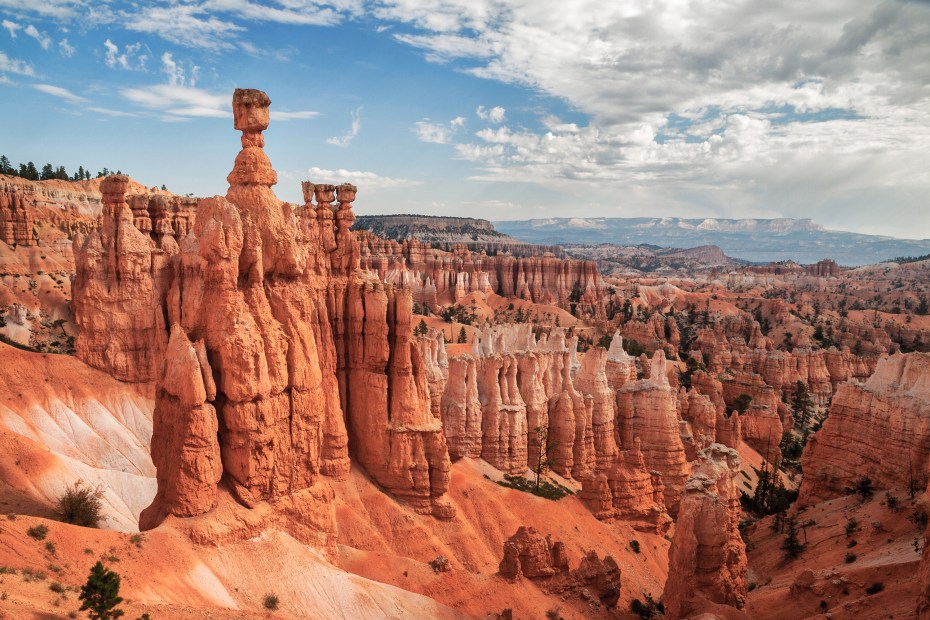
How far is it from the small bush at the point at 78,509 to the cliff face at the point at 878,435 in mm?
37303

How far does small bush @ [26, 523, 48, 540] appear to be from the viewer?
1434cm

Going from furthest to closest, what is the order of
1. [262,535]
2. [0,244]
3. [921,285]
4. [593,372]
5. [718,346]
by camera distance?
1. [921,285]
2. [718,346]
3. [0,244]
4. [593,372]
5. [262,535]

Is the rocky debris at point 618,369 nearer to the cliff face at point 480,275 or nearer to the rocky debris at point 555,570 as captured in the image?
the rocky debris at point 555,570

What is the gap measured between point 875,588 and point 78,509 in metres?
28.8

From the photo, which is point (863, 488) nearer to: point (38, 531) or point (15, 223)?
point (38, 531)

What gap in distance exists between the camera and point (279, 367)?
19.5m

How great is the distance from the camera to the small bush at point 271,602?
16891 millimetres

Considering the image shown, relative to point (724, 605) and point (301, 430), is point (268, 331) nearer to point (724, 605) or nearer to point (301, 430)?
point (301, 430)

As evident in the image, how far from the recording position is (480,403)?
37.5 metres

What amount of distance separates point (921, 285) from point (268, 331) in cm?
19260

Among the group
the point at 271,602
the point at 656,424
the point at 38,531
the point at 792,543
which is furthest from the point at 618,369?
the point at 38,531

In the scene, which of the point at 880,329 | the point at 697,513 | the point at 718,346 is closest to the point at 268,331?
the point at 697,513

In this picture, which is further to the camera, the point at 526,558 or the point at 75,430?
the point at 75,430

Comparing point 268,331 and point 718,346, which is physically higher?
point 268,331
